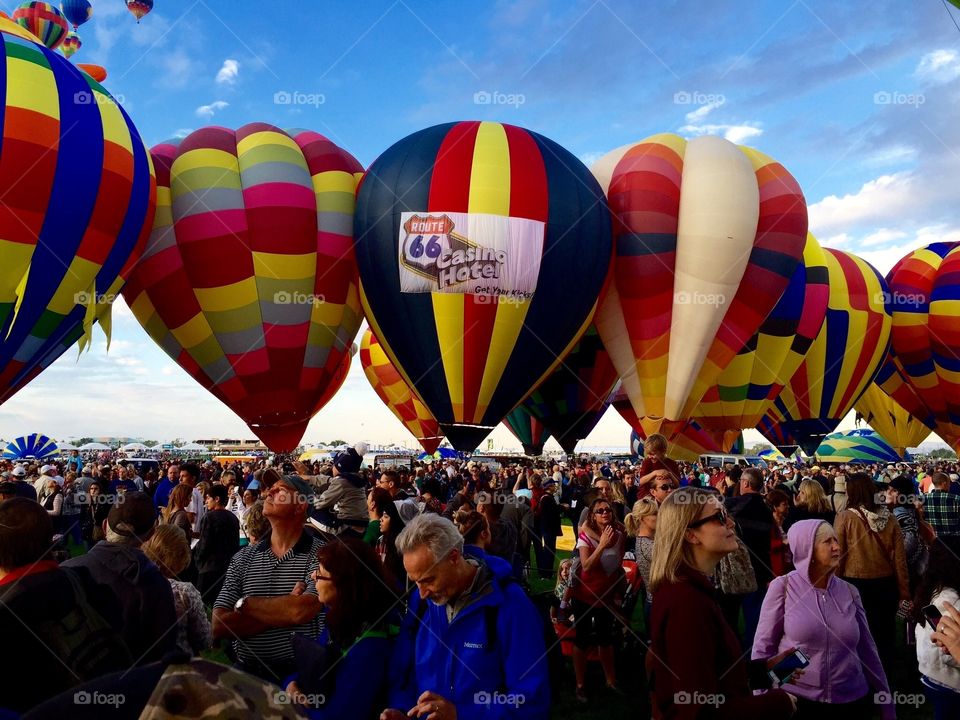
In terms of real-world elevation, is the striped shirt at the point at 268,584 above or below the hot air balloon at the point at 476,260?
below

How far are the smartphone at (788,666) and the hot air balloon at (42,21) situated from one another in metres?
20.3

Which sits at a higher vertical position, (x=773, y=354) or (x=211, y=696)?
(x=773, y=354)

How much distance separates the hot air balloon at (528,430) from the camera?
23.0m

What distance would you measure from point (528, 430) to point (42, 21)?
52.5ft

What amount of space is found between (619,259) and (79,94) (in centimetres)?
984

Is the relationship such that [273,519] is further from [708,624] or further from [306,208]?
[306,208]

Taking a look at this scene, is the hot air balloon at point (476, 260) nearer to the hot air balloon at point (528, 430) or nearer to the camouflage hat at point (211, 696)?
the hot air balloon at point (528, 430)

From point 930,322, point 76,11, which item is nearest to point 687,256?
point 930,322

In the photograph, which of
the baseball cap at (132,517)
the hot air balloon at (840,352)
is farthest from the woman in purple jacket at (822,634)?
the hot air balloon at (840,352)

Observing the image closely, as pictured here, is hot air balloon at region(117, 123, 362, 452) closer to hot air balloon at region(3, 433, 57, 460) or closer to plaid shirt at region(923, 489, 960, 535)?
plaid shirt at region(923, 489, 960, 535)

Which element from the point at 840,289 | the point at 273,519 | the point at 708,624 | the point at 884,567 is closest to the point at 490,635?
the point at 708,624

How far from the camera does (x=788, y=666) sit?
296cm

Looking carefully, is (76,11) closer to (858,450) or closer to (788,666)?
(788,666)

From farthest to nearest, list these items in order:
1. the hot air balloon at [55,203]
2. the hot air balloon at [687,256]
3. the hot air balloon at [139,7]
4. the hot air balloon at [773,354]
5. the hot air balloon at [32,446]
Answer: the hot air balloon at [32,446] → the hot air balloon at [139,7] → the hot air balloon at [773,354] → the hot air balloon at [687,256] → the hot air balloon at [55,203]
